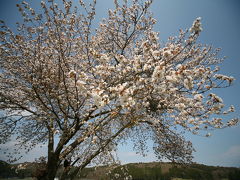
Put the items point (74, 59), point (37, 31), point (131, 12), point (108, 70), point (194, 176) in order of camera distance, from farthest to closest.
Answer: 1. point (194, 176)
2. point (131, 12)
3. point (74, 59)
4. point (37, 31)
5. point (108, 70)

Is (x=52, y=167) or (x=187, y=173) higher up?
(x=187, y=173)

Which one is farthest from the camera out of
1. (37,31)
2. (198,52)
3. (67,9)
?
(198,52)

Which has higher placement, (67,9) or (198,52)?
(198,52)

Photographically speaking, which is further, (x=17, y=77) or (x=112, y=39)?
(x=112, y=39)

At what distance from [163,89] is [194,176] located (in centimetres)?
8109

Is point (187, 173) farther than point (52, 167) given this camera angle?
Yes

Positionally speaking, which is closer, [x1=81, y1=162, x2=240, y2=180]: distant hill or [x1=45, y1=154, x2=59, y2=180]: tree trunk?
[x1=45, y1=154, x2=59, y2=180]: tree trunk

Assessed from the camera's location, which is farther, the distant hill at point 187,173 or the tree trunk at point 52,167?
the distant hill at point 187,173

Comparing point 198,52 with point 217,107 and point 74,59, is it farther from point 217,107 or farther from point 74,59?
point 74,59

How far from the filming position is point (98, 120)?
3.51 meters

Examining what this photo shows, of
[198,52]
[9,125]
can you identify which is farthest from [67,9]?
[198,52]

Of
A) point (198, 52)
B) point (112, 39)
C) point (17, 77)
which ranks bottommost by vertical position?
point (17, 77)

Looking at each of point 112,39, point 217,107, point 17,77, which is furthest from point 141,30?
point 17,77

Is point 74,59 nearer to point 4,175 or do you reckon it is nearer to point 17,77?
point 17,77
